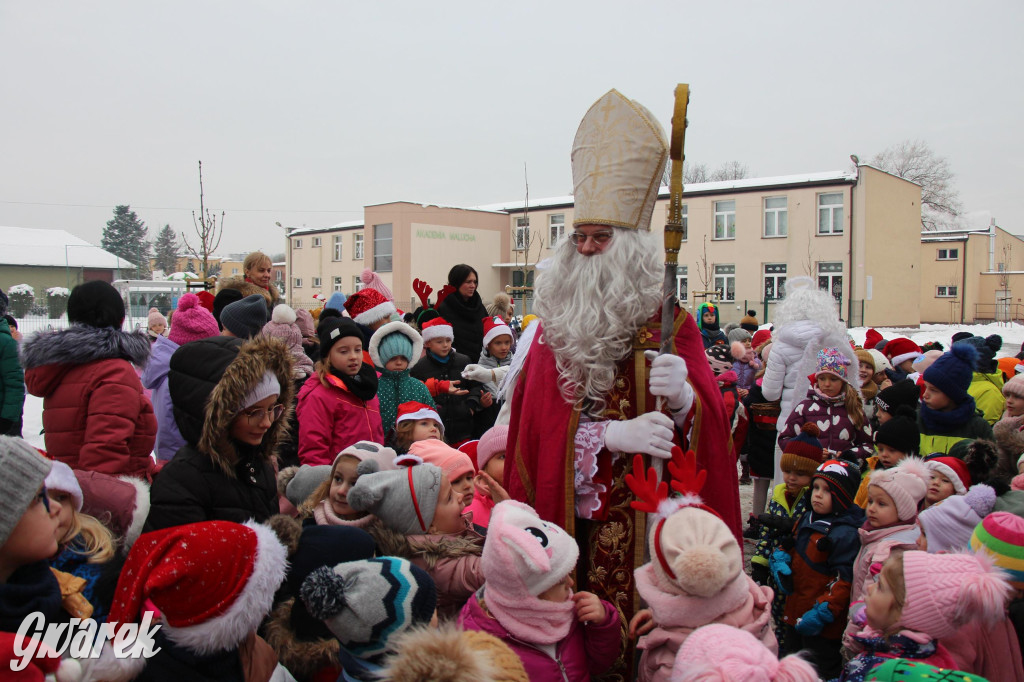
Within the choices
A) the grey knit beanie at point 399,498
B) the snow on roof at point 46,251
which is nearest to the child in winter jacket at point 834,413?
the grey knit beanie at point 399,498

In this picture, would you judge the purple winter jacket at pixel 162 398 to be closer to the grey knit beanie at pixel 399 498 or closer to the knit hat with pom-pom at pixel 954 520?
the grey knit beanie at pixel 399 498

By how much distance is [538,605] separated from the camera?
79.4 inches

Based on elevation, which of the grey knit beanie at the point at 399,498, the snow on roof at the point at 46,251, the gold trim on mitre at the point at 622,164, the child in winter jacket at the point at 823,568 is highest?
the snow on roof at the point at 46,251

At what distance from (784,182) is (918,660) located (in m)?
29.5

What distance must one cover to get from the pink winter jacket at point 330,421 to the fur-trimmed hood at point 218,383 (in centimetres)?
132

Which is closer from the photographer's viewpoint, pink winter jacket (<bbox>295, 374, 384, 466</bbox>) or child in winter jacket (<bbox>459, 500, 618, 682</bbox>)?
child in winter jacket (<bbox>459, 500, 618, 682</bbox>)

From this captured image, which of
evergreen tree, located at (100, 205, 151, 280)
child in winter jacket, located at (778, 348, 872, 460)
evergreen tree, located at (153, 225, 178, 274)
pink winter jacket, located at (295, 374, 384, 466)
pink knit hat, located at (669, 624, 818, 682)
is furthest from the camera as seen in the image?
evergreen tree, located at (153, 225, 178, 274)

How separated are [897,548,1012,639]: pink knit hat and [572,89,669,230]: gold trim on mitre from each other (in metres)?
1.57

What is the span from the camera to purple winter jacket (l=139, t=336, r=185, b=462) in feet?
14.9

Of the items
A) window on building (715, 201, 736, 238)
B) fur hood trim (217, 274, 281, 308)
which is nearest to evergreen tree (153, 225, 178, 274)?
window on building (715, 201, 736, 238)

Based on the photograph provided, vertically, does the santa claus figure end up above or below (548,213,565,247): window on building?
below

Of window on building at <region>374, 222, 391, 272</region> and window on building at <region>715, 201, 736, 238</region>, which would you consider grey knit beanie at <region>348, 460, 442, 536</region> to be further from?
window on building at <region>374, 222, 391, 272</region>

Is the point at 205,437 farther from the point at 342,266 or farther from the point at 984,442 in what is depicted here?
the point at 342,266

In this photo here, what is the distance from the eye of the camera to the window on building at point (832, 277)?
28047mm
